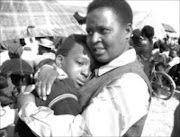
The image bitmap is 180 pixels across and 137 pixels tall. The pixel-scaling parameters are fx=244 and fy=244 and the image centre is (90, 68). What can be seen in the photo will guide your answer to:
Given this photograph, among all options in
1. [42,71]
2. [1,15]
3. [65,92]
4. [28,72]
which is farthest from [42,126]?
[28,72]

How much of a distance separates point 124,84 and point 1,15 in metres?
1.98

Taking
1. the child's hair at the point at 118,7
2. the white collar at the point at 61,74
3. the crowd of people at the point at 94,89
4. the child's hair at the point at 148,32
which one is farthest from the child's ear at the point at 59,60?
the child's hair at the point at 148,32

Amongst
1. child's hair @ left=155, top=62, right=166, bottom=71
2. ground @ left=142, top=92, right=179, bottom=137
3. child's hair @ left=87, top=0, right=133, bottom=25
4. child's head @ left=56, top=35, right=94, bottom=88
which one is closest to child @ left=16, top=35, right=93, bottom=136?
child's head @ left=56, top=35, right=94, bottom=88

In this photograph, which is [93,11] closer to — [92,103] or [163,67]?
[92,103]

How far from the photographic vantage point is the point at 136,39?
19.4 feet

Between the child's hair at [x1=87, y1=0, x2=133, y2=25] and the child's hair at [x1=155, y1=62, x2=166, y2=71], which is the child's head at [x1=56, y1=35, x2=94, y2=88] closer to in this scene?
the child's hair at [x1=87, y1=0, x2=133, y2=25]

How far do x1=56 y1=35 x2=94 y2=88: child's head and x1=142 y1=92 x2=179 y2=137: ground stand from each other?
363 centimetres

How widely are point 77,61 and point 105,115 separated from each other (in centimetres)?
52

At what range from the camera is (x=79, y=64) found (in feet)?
5.29

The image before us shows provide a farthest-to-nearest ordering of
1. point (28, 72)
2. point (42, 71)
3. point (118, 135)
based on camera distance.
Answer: point (28, 72)
point (42, 71)
point (118, 135)

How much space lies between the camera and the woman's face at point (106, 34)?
1.37 m

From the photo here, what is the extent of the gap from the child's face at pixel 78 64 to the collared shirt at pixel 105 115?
331 millimetres

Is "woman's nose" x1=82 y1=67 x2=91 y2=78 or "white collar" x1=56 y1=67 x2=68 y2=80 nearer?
"white collar" x1=56 y1=67 x2=68 y2=80

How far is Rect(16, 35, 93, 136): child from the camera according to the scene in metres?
1.33
